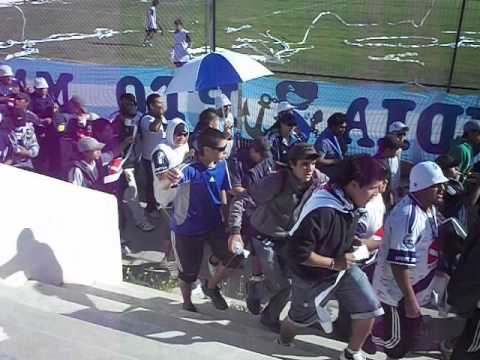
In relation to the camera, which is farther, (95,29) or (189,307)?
(95,29)

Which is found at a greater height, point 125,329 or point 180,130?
point 180,130

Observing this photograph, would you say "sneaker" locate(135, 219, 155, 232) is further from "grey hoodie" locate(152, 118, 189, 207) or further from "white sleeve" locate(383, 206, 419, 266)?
"white sleeve" locate(383, 206, 419, 266)

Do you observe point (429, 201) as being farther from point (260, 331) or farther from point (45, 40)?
point (45, 40)

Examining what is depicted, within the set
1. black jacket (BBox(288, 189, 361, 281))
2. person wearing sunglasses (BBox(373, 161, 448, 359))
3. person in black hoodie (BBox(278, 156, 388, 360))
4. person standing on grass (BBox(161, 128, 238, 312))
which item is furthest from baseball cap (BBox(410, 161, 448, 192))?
person standing on grass (BBox(161, 128, 238, 312))

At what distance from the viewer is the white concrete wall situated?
4.58 m

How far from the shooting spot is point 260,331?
4.68m

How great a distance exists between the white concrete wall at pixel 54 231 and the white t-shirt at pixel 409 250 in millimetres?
2409

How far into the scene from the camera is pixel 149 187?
729cm

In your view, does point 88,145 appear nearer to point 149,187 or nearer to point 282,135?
point 149,187

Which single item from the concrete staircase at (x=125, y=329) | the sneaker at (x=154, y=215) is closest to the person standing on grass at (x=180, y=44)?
the sneaker at (x=154, y=215)

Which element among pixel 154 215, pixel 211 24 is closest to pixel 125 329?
pixel 154 215

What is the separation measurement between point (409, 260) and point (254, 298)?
5.70 feet

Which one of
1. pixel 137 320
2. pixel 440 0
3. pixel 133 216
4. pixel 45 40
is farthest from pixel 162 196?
pixel 45 40

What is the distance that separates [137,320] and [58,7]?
23.8 m
